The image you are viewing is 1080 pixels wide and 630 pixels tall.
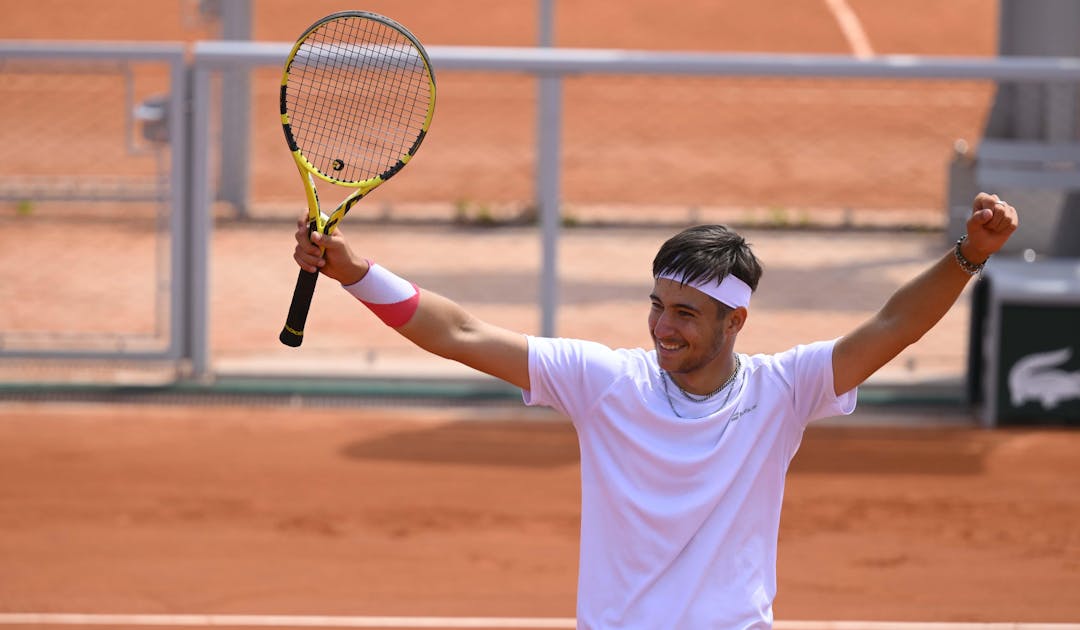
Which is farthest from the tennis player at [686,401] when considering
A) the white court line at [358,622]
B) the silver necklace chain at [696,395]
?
the white court line at [358,622]

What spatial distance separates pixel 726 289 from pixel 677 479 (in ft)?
1.41

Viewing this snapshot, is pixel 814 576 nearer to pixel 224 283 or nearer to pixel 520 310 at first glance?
pixel 520 310

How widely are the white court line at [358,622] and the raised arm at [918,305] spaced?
10.1ft

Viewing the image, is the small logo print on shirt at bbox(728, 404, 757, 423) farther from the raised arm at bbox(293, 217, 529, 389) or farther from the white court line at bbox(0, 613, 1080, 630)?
the white court line at bbox(0, 613, 1080, 630)

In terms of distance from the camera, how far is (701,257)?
138 inches

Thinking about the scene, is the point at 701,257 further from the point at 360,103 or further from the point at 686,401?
the point at 360,103

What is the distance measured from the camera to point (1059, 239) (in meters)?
11.1

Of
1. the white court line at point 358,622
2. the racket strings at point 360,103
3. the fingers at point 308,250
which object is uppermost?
the racket strings at point 360,103

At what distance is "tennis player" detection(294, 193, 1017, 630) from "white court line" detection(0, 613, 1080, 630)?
9.86 feet

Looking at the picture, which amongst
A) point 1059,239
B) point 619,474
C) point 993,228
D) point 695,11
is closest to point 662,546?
point 619,474

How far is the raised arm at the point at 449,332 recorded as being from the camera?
3.53 m

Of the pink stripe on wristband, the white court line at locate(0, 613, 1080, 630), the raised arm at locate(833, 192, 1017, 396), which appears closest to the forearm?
the raised arm at locate(833, 192, 1017, 396)

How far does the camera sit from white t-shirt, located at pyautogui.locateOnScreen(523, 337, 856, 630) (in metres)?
3.46

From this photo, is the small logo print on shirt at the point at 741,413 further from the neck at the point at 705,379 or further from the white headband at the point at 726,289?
the white headband at the point at 726,289
